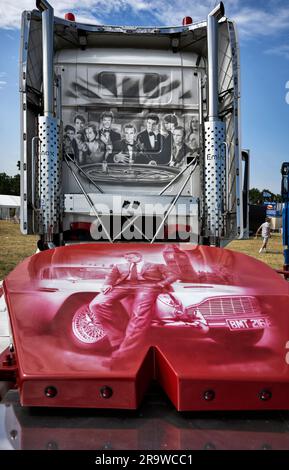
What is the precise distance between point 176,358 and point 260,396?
1.43ft

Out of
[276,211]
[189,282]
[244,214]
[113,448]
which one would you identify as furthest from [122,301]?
[276,211]

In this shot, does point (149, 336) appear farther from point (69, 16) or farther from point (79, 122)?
point (69, 16)

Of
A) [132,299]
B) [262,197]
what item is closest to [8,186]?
[262,197]

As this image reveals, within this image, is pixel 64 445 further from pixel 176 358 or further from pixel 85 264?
pixel 85 264

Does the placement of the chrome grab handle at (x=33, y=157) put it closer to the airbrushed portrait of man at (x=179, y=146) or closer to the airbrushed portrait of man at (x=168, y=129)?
the airbrushed portrait of man at (x=168, y=129)

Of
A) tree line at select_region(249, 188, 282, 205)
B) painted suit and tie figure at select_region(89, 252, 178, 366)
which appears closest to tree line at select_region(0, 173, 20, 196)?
tree line at select_region(249, 188, 282, 205)

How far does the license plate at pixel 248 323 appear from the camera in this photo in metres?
2.47

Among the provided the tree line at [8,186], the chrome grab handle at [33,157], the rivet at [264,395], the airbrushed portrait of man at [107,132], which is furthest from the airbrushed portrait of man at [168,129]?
the tree line at [8,186]

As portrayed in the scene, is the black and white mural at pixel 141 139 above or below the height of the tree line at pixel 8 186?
below

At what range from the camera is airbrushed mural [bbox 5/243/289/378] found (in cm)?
236

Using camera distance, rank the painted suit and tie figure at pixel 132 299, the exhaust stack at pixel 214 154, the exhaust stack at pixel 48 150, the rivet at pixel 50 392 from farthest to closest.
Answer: the exhaust stack at pixel 214 154
the exhaust stack at pixel 48 150
the painted suit and tie figure at pixel 132 299
the rivet at pixel 50 392

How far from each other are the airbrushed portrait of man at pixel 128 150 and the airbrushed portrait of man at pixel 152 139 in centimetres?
8

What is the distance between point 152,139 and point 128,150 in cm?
32

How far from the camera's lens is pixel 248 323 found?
2.49m
